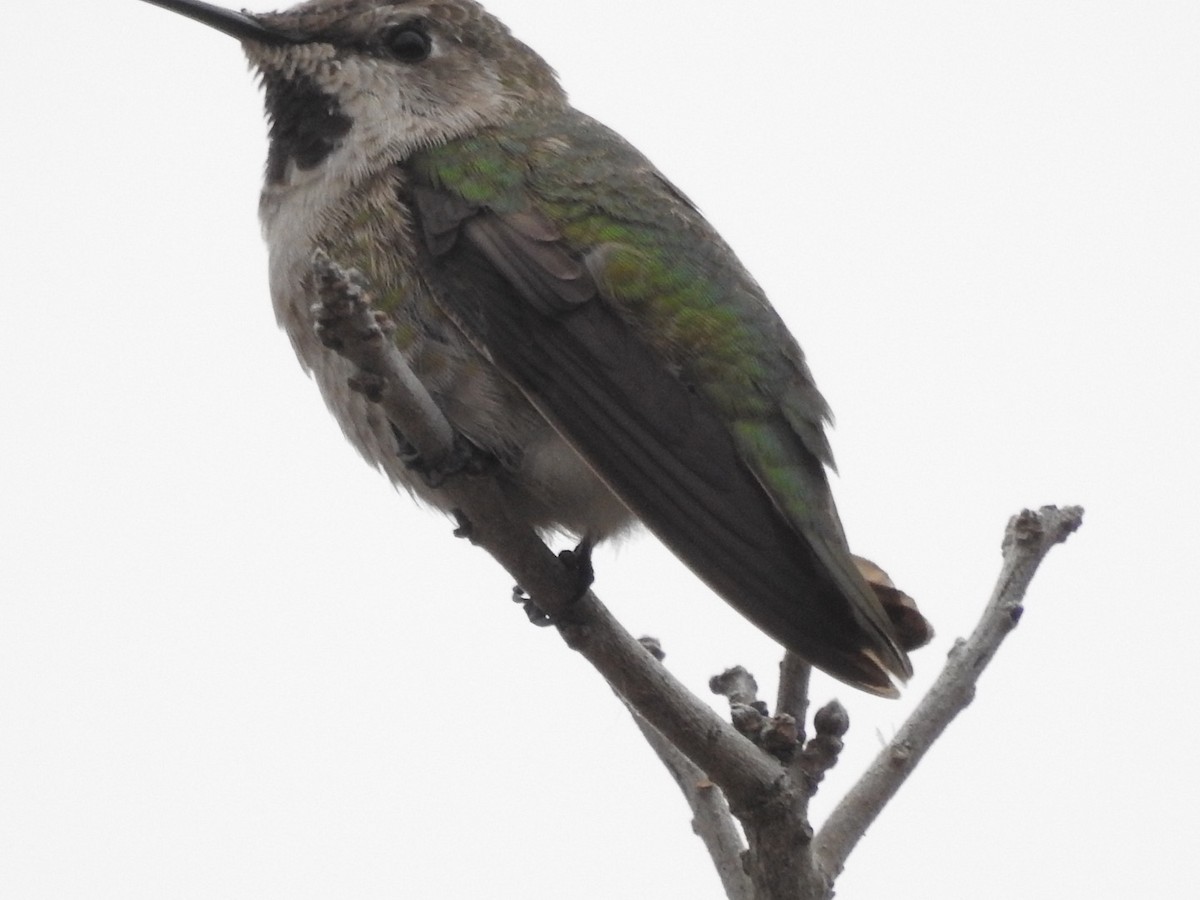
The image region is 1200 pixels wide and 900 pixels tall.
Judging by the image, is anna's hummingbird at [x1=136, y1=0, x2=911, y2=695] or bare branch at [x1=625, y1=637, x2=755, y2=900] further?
anna's hummingbird at [x1=136, y1=0, x2=911, y2=695]

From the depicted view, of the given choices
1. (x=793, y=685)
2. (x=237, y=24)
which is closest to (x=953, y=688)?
(x=793, y=685)

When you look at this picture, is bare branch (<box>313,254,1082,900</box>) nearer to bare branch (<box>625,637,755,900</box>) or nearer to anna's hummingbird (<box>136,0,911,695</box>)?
bare branch (<box>625,637,755,900</box>)

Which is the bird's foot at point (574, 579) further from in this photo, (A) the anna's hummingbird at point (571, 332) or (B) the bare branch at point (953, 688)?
(B) the bare branch at point (953, 688)

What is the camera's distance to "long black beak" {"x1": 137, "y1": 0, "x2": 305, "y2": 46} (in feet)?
17.0

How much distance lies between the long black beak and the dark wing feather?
46.0 inches

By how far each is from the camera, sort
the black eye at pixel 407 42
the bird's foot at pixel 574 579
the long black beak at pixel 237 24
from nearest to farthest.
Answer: the bird's foot at pixel 574 579, the long black beak at pixel 237 24, the black eye at pixel 407 42

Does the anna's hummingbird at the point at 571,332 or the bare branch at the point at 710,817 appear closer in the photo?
the bare branch at the point at 710,817

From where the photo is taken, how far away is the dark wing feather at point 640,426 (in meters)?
4.01

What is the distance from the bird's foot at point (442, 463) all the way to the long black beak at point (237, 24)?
2021mm

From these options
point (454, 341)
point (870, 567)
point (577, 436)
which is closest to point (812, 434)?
point (870, 567)

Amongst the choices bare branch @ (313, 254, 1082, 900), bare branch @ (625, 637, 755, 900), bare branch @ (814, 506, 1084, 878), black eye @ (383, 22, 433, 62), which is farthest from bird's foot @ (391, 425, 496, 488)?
black eye @ (383, 22, 433, 62)

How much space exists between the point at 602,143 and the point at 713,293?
0.83 m

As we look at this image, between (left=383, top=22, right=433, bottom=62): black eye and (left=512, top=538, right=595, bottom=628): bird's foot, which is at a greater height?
(left=383, top=22, right=433, bottom=62): black eye

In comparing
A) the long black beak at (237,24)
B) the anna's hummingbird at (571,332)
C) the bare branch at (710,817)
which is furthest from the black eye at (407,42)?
the bare branch at (710,817)
